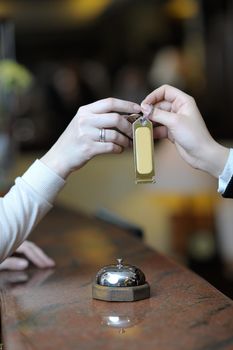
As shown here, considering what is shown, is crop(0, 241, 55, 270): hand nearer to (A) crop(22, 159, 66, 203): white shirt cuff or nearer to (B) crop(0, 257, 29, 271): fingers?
(B) crop(0, 257, 29, 271): fingers

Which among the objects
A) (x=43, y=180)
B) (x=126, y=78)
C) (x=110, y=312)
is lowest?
(x=126, y=78)

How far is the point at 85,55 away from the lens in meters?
6.67

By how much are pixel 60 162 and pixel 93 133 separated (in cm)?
9

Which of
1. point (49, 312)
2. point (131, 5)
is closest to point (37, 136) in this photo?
point (131, 5)

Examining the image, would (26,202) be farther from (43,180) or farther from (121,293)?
(121,293)

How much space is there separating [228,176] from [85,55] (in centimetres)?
549

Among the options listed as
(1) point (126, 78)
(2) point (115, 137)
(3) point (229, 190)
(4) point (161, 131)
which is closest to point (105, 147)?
(2) point (115, 137)

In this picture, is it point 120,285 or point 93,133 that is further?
point 93,133

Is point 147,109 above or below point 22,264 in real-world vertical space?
above

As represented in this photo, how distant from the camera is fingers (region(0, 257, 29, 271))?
1562 millimetres

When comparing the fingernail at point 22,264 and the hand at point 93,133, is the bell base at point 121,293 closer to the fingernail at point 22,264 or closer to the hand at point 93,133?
the hand at point 93,133

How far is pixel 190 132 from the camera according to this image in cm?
129

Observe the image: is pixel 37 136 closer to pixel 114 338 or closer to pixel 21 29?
pixel 21 29

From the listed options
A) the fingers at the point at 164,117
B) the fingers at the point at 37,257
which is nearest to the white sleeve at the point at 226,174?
the fingers at the point at 164,117
